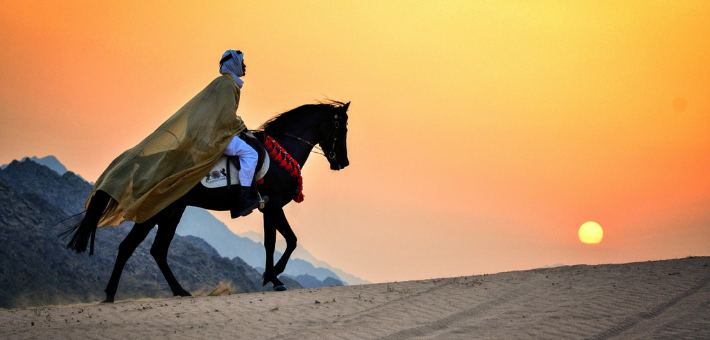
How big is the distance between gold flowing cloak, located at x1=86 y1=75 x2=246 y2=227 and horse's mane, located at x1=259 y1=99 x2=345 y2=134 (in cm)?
86

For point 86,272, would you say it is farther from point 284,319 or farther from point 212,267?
point 284,319

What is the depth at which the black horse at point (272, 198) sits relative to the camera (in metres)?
10.5

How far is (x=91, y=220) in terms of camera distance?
10312 mm

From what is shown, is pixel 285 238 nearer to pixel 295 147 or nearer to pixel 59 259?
pixel 295 147

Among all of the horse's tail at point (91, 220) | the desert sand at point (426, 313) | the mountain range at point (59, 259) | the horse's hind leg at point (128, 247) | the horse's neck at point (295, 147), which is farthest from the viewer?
the mountain range at point (59, 259)

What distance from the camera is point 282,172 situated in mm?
11227

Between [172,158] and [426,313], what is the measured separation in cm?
451

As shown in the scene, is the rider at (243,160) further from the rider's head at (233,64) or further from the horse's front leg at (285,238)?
the horse's front leg at (285,238)

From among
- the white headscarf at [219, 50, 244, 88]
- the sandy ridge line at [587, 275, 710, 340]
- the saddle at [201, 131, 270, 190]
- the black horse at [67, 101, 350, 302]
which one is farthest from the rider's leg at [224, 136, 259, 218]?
the sandy ridge line at [587, 275, 710, 340]

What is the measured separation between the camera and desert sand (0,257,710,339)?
25.8 ft

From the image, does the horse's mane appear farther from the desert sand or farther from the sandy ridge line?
the sandy ridge line

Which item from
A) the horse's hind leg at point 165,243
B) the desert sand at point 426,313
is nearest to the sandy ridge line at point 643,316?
the desert sand at point 426,313

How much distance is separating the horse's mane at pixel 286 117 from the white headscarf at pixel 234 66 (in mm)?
905

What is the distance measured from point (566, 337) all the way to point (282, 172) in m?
5.45
